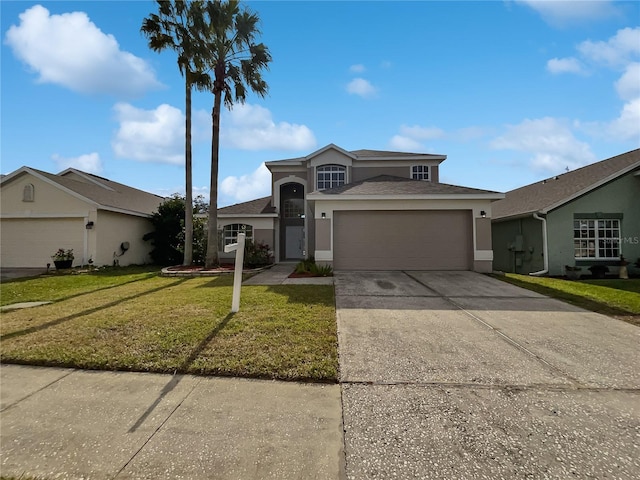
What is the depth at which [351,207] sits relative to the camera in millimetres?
12766

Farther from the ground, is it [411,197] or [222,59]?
[222,59]

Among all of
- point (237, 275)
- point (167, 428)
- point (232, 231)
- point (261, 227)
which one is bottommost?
point (167, 428)

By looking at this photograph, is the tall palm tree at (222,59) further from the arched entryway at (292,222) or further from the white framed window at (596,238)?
the white framed window at (596,238)

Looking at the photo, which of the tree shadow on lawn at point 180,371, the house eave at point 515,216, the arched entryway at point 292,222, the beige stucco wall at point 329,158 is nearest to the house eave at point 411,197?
the house eave at point 515,216

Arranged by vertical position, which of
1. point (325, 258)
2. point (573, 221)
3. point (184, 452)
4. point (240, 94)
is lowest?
point (184, 452)

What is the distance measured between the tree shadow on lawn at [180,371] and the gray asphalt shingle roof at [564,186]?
1372 cm

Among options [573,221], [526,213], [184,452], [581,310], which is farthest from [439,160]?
[184,452]

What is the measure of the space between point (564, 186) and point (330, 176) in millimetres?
11093

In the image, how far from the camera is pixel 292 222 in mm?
19203

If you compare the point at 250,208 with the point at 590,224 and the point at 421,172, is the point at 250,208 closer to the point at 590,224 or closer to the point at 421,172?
the point at 421,172

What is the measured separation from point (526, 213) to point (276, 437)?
14.9 metres

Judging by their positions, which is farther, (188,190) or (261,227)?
(261,227)

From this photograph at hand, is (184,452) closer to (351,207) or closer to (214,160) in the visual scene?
(351,207)

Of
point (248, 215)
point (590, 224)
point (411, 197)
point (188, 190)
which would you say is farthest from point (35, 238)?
point (590, 224)
